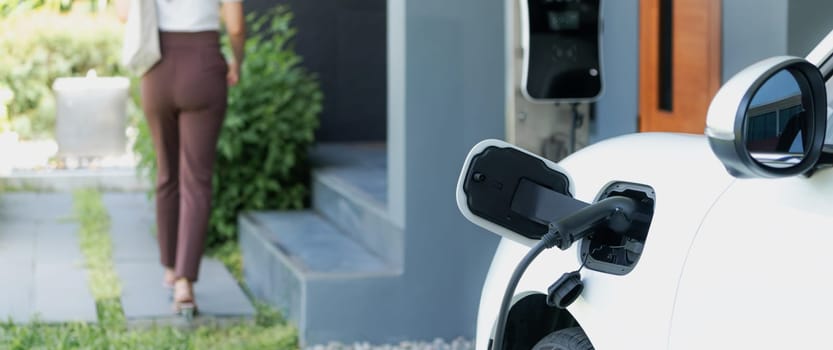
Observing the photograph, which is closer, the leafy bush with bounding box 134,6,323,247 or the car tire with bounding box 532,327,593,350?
the car tire with bounding box 532,327,593,350

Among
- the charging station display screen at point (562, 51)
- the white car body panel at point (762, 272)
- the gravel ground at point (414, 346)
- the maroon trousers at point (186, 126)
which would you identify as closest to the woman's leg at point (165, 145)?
the maroon trousers at point (186, 126)

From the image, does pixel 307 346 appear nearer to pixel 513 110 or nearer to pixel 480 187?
pixel 513 110

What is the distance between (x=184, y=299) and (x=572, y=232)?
11.8ft

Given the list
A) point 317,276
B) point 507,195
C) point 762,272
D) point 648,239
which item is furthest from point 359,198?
point 762,272

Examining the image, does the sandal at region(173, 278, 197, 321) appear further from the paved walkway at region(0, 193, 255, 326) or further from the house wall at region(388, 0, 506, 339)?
the house wall at region(388, 0, 506, 339)

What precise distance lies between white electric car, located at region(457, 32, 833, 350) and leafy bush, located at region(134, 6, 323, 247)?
4.82 meters

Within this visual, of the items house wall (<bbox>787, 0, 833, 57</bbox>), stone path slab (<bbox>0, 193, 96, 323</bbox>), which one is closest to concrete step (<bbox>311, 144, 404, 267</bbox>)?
stone path slab (<bbox>0, 193, 96, 323</bbox>)

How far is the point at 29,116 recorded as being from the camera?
452 inches

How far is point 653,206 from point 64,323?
3.79 metres

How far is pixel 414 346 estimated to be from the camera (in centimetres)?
575

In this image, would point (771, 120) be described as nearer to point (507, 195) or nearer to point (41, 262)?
point (507, 195)

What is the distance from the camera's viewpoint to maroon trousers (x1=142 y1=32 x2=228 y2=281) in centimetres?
563

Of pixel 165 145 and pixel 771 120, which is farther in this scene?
pixel 165 145

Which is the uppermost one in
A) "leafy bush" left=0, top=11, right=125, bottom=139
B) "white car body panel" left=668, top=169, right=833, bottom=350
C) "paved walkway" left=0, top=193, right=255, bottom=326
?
"white car body panel" left=668, top=169, right=833, bottom=350
